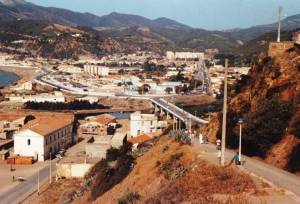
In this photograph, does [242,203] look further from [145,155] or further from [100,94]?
[100,94]

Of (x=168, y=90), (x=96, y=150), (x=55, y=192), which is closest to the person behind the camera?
(x=55, y=192)

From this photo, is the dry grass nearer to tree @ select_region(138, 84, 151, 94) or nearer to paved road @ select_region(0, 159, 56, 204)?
paved road @ select_region(0, 159, 56, 204)

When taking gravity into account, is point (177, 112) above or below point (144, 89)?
above

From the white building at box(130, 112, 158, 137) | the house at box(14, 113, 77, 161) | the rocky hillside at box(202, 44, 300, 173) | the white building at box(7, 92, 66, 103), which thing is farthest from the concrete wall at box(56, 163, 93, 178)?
the white building at box(7, 92, 66, 103)

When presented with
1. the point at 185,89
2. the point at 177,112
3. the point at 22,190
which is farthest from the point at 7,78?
the point at 22,190

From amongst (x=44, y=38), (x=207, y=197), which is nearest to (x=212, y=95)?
(x=207, y=197)

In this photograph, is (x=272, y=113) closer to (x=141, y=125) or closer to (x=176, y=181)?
(x=176, y=181)
